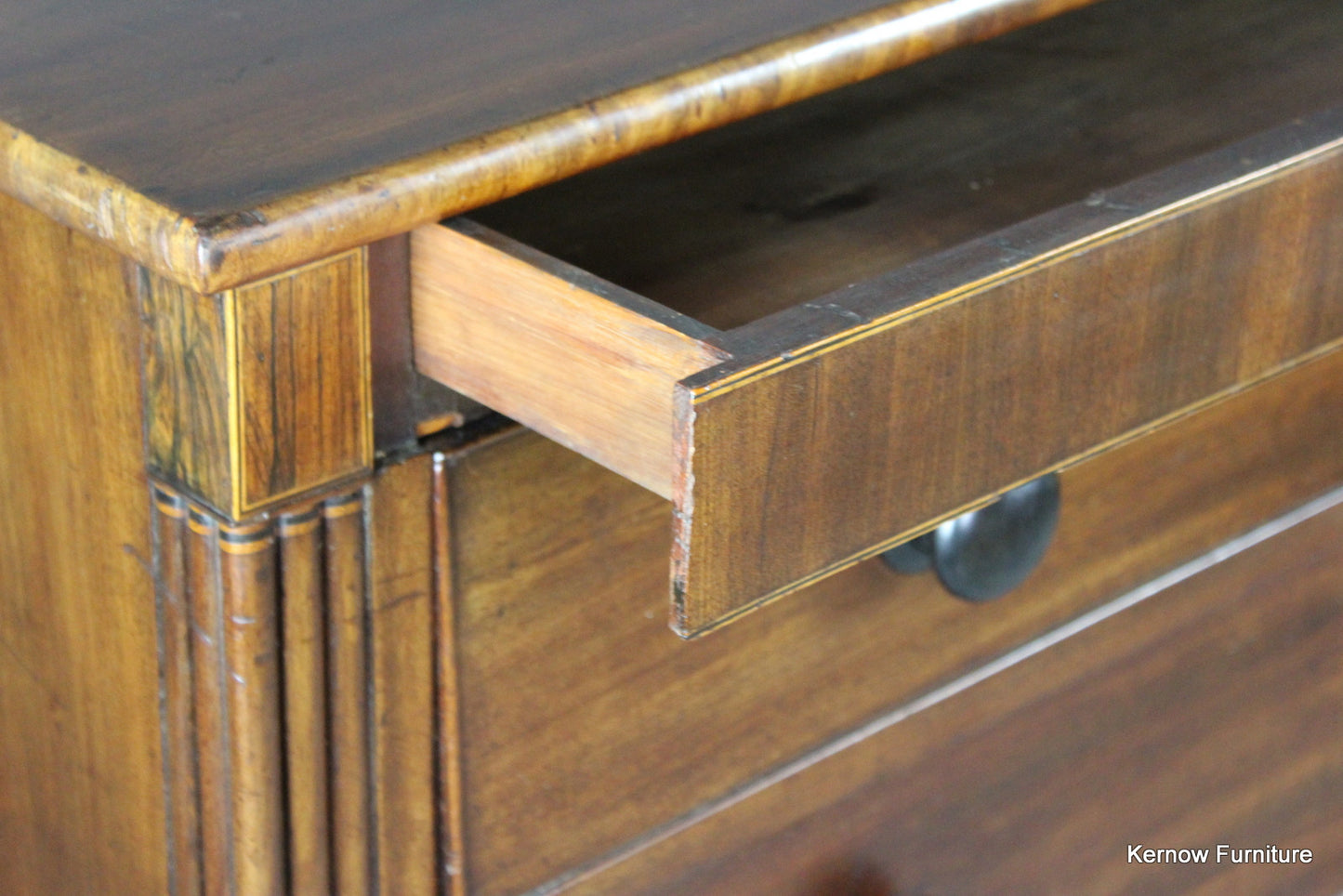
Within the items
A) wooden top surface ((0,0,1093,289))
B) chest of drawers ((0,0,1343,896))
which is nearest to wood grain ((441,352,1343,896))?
chest of drawers ((0,0,1343,896))

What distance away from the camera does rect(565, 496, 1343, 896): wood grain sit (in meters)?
0.65

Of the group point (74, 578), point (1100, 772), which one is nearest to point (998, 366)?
point (74, 578)

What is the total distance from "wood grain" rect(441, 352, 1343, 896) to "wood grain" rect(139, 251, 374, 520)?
2.1 inches

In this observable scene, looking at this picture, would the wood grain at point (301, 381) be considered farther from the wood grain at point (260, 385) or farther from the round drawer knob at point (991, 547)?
the round drawer knob at point (991, 547)

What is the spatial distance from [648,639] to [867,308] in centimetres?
20

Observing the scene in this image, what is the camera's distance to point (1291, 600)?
0.83 meters

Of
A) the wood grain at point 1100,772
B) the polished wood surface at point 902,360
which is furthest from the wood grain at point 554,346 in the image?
the wood grain at point 1100,772

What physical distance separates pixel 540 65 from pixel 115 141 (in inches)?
4.5

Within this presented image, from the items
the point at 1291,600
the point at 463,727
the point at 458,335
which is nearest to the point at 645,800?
the point at 463,727

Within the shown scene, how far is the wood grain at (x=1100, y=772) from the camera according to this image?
2.15 feet

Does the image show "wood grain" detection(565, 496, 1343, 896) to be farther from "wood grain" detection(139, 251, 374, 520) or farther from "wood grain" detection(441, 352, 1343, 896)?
"wood grain" detection(139, 251, 374, 520)

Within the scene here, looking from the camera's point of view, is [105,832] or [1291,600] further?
[1291,600]

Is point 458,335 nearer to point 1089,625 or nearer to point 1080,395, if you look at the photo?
point 1080,395

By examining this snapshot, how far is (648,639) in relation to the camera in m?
0.56
